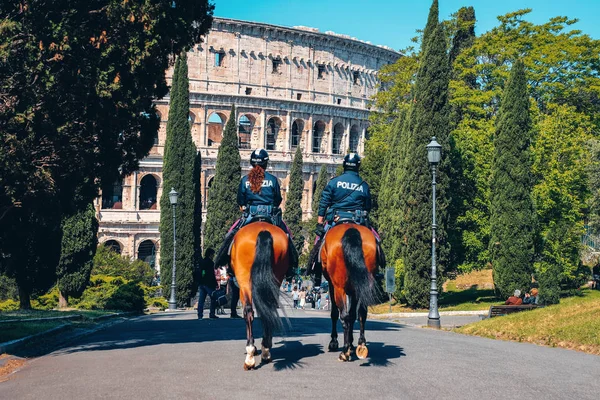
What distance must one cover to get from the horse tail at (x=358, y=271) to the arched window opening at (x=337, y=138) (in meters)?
81.9

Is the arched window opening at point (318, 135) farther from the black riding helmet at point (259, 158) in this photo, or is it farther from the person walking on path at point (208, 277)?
the black riding helmet at point (259, 158)

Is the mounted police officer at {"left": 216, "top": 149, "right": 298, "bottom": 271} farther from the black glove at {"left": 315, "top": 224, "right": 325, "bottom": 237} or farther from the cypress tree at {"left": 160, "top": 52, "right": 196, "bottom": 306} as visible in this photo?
the cypress tree at {"left": 160, "top": 52, "right": 196, "bottom": 306}

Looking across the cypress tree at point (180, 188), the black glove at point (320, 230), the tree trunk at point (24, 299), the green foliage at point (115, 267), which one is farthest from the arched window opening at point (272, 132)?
the black glove at point (320, 230)

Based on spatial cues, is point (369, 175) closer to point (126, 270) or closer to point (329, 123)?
point (126, 270)

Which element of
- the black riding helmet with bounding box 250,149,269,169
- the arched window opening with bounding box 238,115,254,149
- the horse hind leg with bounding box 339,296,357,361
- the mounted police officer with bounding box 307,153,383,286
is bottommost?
the horse hind leg with bounding box 339,296,357,361

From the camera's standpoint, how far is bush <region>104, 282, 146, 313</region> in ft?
105

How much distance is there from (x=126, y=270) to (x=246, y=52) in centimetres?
3722

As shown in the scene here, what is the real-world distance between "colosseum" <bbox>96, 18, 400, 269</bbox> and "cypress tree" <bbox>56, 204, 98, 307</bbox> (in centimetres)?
4080

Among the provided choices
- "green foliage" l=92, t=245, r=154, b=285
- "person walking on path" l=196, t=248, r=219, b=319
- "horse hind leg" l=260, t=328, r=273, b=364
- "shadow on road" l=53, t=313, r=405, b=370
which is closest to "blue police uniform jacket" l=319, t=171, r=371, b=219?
"shadow on road" l=53, t=313, r=405, b=370

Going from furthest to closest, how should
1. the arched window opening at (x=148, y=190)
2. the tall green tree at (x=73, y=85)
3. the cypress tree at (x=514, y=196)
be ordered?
1. the arched window opening at (x=148, y=190)
2. the cypress tree at (x=514, y=196)
3. the tall green tree at (x=73, y=85)

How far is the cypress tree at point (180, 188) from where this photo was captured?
5706 cm

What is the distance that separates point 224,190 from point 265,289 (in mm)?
58638

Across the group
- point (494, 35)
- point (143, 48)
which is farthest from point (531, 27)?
point (143, 48)

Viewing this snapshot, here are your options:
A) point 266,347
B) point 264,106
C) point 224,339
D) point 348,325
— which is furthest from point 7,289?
point 264,106
